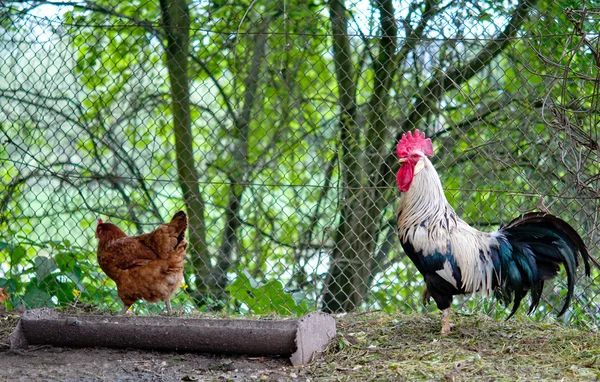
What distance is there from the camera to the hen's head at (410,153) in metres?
3.85

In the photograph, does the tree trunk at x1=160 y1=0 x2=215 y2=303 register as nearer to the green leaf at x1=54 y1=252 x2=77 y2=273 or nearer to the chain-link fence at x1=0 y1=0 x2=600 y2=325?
the chain-link fence at x1=0 y1=0 x2=600 y2=325

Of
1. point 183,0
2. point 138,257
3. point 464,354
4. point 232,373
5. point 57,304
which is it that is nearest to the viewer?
point 232,373

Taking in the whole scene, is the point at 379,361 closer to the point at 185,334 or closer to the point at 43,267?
the point at 185,334

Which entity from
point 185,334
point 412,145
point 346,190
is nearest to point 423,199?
point 412,145

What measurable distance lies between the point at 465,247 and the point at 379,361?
0.84 m

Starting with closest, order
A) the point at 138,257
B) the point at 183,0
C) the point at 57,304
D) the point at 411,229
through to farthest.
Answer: the point at 411,229 → the point at 138,257 → the point at 57,304 → the point at 183,0

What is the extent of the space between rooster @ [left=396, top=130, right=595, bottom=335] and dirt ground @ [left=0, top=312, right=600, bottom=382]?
247mm

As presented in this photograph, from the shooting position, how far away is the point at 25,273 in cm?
489

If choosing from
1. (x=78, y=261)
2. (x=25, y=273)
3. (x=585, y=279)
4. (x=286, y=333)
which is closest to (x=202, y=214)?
(x=78, y=261)

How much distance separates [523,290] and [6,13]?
13.3ft

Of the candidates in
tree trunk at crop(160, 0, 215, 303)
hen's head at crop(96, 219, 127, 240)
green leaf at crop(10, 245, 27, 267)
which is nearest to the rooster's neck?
hen's head at crop(96, 219, 127, 240)

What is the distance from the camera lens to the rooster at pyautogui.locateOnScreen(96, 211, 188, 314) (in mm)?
4363

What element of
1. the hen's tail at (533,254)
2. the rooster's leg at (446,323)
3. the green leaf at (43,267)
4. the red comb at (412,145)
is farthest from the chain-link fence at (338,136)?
the rooster's leg at (446,323)

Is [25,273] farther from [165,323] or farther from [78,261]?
[165,323]
